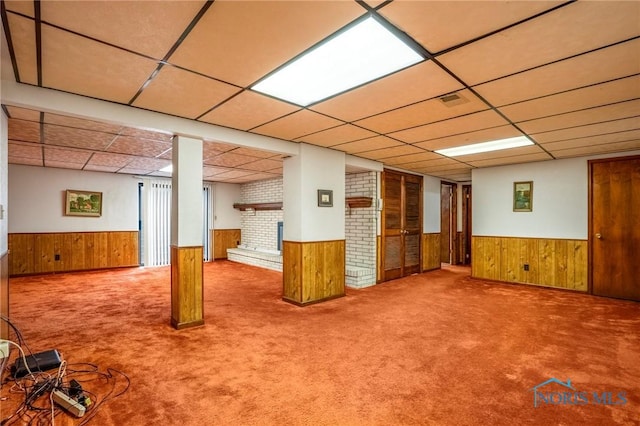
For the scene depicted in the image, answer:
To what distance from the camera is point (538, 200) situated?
19.1 feet

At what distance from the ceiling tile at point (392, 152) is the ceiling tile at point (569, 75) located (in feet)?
6.43

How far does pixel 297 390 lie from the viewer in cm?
226

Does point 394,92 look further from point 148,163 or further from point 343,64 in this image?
point 148,163

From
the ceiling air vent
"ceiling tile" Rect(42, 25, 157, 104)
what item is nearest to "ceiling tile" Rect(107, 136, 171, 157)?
"ceiling tile" Rect(42, 25, 157, 104)

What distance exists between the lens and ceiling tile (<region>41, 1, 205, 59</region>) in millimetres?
1625

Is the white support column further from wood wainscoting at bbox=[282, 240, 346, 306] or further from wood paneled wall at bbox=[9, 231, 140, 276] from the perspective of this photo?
wood paneled wall at bbox=[9, 231, 140, 276]

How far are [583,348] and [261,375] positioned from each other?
118 inches

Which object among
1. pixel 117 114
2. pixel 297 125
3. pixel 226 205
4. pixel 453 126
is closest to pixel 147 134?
pixel 117 114

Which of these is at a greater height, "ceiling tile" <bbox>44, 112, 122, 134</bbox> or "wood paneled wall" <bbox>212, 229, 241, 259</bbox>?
"ceiling tile" <bbox>44, 112, 122, 134</bbox>

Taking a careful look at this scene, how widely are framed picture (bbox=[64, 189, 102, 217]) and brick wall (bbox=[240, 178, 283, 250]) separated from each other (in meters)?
3.62

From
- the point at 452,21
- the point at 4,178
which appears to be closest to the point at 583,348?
the point at 452,21

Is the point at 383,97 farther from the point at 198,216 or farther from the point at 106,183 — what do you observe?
the point at 106,183

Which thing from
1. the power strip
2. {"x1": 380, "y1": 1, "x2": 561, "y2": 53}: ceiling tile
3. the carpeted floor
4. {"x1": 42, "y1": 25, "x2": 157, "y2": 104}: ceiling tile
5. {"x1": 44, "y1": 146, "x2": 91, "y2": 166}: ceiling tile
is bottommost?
the carpeted floor

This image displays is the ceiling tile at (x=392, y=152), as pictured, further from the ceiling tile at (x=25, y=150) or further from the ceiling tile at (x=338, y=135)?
the ceiling tile at (x=25, y=150)
